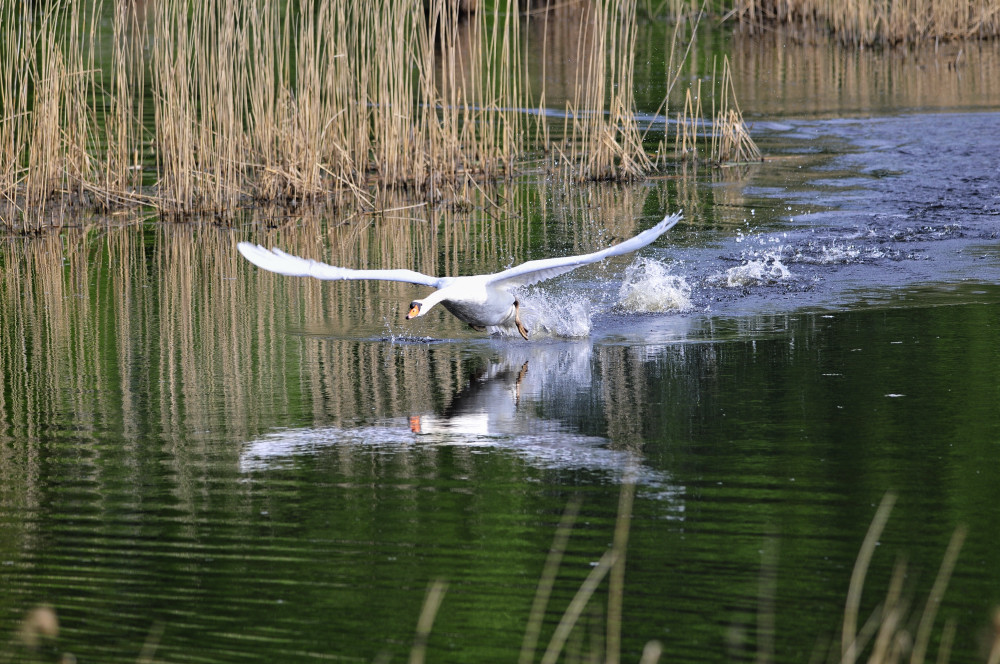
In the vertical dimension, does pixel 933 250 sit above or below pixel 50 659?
above

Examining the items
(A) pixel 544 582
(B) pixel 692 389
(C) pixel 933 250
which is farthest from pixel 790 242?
(A) pixel 544 582

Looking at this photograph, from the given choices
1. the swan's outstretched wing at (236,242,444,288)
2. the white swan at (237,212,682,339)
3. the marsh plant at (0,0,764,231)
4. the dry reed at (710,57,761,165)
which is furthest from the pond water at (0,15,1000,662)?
the dry reed at (710,57,761,165)

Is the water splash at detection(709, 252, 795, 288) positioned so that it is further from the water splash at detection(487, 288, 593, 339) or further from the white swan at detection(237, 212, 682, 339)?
the white swan at detection(237, 212, 682, 339)

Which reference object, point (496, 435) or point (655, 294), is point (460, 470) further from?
point (655, 294)

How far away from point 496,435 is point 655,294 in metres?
3.45

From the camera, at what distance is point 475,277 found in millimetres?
9297

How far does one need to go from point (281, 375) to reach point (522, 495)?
2.89 meters

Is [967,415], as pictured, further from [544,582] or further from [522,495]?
[544,582]

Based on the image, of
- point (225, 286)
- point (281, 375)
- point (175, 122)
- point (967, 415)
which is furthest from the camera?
point (175, 122)

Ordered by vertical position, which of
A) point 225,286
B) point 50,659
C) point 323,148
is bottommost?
point 50,659

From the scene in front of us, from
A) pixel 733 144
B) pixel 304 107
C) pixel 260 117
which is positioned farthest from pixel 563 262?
pixel 733 144

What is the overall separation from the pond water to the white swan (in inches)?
11.6

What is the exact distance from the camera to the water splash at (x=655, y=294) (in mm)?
10523

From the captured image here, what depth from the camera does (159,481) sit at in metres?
6.79
